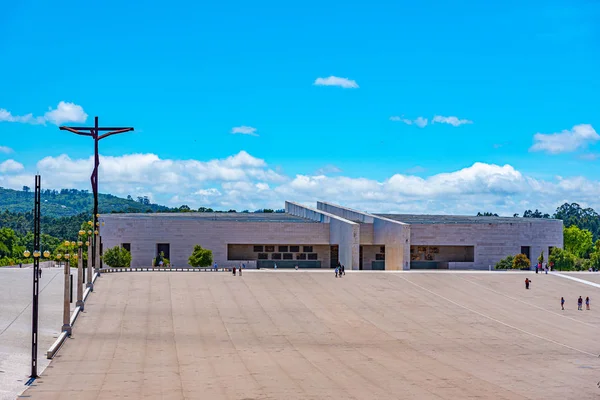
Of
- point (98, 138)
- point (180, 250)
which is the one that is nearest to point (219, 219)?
point (180, 250)

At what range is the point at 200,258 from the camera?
7581 centimetres

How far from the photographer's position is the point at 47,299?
154 ft

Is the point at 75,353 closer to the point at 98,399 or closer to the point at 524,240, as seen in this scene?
the point at 98,399

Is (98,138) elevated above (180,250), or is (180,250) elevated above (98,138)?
(98,138)

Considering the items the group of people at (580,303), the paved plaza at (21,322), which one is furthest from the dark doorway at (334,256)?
the group of people at (580,303)

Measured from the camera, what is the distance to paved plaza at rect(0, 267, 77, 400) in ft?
90.0

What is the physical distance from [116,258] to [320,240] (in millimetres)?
21335

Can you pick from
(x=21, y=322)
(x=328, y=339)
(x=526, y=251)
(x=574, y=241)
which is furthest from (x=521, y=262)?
(x=21, y=322)

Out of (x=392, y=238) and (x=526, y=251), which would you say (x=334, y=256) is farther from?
(x=526, y=251)

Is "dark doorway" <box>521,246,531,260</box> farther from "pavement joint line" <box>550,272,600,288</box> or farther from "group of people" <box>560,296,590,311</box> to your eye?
"group of people" <box>560,296,590,311</box>

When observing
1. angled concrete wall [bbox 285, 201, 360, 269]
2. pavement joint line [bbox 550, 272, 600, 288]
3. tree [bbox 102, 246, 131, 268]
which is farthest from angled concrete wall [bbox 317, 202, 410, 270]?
tree [bbox 102, 246, 131, 268]

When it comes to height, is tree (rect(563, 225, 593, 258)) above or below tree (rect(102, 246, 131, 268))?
above

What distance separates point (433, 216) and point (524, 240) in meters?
16.5

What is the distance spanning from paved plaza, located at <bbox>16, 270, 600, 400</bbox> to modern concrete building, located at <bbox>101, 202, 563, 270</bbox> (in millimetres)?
16641
